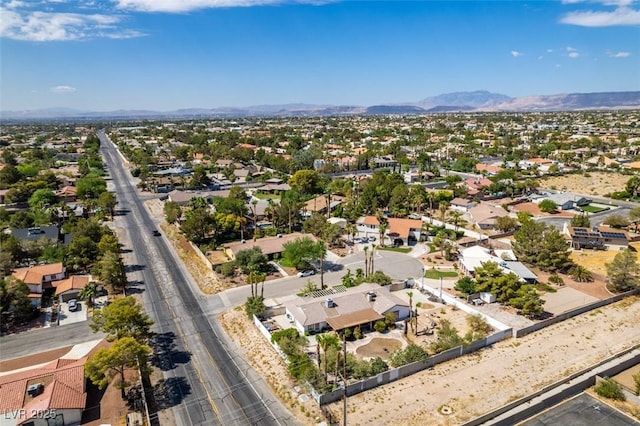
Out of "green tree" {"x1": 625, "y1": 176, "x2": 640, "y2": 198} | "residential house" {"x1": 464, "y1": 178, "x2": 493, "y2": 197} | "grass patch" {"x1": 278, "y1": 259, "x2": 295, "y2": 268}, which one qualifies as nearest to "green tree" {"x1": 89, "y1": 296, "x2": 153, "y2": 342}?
"grass patch" {"x1": 278, "y1": 259, "x2": 295, "y2": 268}

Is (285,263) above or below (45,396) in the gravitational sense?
below

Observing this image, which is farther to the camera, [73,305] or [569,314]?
[73,305]

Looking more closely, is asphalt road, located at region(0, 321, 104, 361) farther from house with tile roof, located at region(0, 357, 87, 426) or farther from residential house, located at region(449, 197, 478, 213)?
residential house, located at region(449, 197, 478, 213)

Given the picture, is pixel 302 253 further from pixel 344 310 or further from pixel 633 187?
pixel 633 187

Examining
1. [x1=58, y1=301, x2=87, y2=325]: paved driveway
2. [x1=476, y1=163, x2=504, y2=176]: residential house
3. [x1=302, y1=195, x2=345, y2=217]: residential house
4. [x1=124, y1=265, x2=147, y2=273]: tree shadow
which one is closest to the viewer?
[x1=58, y1=301, x2=87, y2=325]: paved driveway

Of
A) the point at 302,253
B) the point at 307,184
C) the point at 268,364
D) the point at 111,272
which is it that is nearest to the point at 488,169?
the point at 307,184
